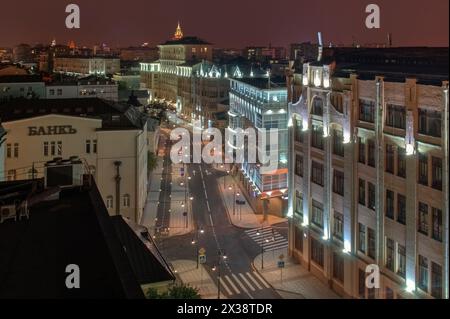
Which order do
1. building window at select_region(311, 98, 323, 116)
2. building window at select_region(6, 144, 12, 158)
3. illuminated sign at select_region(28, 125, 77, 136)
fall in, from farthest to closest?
illuminated sign at select_region(28, 125, 77, 136) → building window at select_region(6, 144, 12, 158) → building window at select_region(311, 98, 323, 116)

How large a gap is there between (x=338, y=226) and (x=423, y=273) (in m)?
4.12

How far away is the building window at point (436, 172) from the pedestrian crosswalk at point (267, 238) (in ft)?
31.0

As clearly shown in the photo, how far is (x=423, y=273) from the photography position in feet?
40.4

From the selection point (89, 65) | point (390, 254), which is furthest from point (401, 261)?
point (89, 65)

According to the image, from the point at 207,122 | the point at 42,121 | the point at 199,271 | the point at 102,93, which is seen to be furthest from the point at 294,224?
the point at 207,122

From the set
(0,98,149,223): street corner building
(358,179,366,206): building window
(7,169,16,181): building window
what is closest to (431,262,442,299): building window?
(358,179,366,206): building window

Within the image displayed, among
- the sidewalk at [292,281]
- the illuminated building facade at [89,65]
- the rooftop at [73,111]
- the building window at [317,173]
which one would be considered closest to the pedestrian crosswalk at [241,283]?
the sidewalk at [292,281]

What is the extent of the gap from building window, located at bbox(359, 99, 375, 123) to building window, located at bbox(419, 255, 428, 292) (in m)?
3.85

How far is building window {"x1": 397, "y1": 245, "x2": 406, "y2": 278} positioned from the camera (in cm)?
1295

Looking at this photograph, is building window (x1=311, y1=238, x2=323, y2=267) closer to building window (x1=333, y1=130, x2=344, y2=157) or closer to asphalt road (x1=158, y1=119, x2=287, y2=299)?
asphalt road (x1=158, y1=119, x2=287, y2=299)

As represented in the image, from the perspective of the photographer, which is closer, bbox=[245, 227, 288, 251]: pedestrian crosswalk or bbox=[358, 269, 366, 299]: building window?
bbox=[358, 269, 366, 299]: building window

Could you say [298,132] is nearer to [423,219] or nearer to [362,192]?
[362,192]

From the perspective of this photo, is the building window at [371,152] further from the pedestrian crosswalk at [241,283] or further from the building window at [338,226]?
the pedestrian crosswalk at [241,283]

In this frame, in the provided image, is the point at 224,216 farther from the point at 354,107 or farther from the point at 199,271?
the point at 354,107
